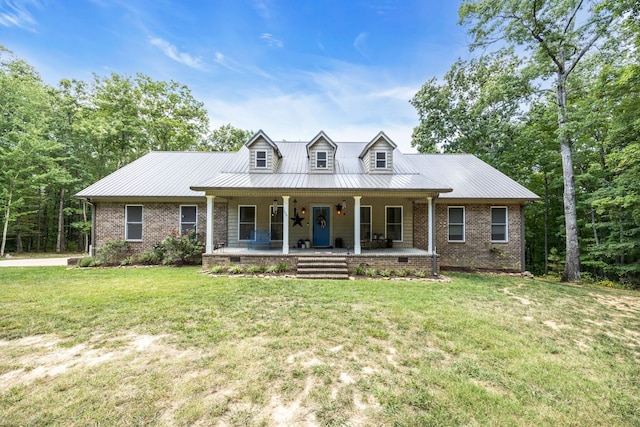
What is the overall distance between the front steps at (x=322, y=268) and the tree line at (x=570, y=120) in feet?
31.7

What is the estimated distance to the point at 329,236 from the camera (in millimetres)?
11562

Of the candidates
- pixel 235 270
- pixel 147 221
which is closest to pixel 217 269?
pixel 235 270

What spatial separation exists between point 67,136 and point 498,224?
28630 millimetres

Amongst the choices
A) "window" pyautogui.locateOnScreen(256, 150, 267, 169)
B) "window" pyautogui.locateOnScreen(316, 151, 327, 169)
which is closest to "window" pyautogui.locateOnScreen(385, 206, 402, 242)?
"window" pyautogui.locateOnScreen(316, 151, 327, 169)

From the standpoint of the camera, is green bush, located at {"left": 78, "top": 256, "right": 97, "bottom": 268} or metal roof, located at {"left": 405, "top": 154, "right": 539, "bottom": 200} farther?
metal roof, located at {"left": 405, "top": 154, "right": 539, "bottom": 200}

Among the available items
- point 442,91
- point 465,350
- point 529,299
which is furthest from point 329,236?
point 442,91

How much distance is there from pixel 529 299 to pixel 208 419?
780 centimetres

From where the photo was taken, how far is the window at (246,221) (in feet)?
38.0

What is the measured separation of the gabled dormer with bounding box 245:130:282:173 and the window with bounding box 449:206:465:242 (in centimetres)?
848

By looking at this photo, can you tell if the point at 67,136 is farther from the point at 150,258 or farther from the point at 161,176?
the point at 150,258

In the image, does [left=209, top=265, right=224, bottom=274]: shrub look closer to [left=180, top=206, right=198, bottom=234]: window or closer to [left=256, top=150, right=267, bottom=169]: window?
[left=180, top=206, right=198, bottom=234]: window

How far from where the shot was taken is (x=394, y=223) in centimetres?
1166

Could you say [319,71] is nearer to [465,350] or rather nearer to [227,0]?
[227,0]

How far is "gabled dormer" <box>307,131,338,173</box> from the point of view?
11.5m
